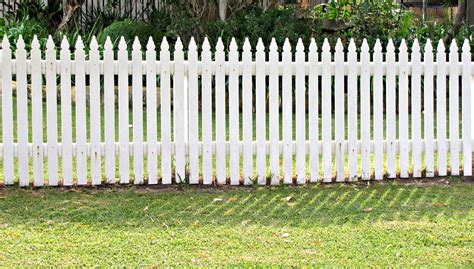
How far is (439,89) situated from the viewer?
816 centimetres

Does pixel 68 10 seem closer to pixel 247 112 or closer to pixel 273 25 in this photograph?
pixel 273 25

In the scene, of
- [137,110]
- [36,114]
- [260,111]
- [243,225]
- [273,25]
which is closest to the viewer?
[243,225]

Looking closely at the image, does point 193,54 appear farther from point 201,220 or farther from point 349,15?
point 349,15

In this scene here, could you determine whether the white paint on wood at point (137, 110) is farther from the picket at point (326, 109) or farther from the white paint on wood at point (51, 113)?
the picket at point (326, 109)

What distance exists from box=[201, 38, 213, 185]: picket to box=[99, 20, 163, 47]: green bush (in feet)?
22.0

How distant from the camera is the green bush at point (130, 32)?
47.6 ft

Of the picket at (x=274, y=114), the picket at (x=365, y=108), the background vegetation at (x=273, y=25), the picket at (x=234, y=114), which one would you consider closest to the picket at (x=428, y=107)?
the picket at (x=365, y=108)

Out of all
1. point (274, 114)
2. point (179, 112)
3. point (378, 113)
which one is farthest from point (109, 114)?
point (378, 113)

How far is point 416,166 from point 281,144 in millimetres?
1299

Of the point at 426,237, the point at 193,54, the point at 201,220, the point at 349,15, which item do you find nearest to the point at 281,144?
the point at 193,54

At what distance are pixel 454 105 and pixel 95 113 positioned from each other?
3.31 metres

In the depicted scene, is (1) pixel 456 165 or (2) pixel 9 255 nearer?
(2) pixel 9 255

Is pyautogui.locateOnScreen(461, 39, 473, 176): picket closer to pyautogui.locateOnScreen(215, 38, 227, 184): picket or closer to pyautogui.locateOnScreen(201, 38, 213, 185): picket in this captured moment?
pyautogui.locateOnScreen(215, 38, 227, 184): picket

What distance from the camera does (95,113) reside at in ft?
25.4
